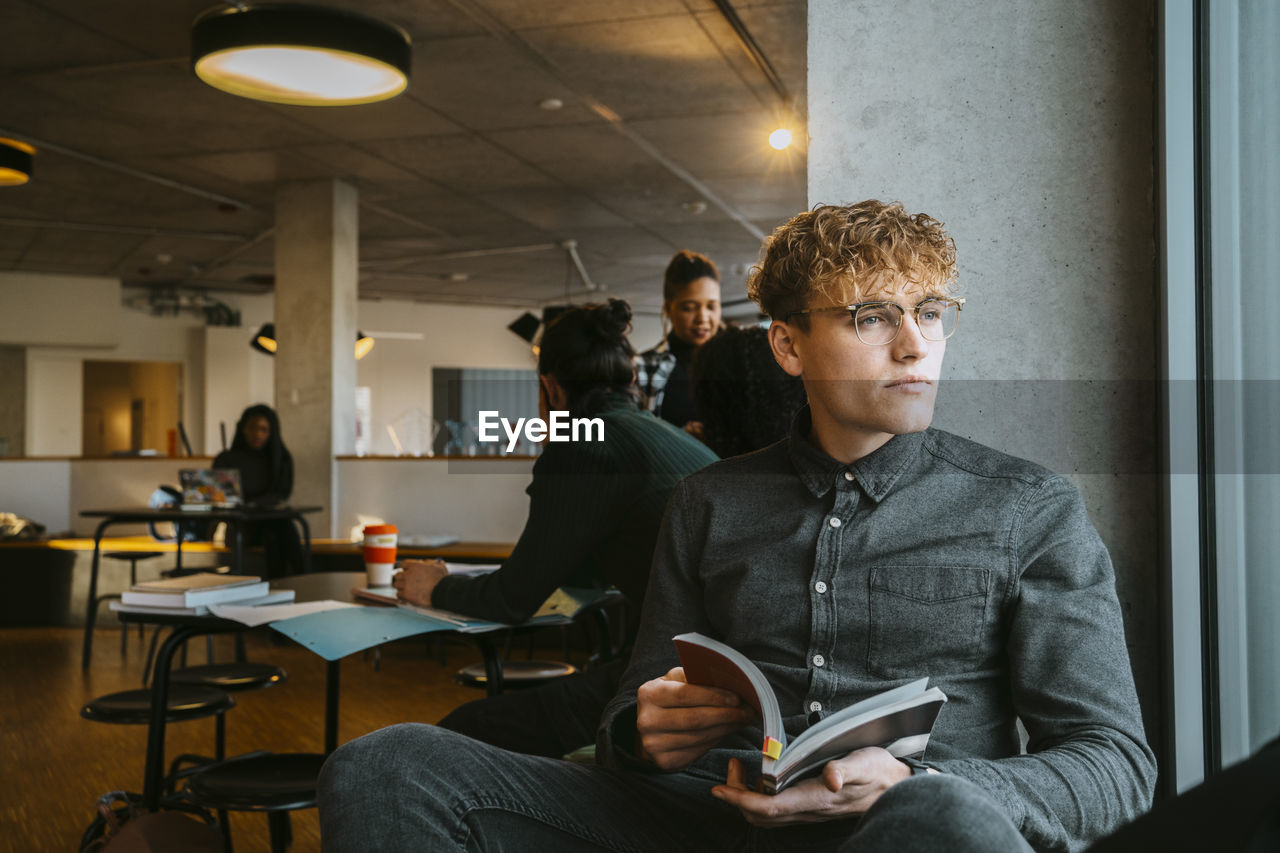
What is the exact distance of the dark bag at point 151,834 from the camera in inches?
76.6

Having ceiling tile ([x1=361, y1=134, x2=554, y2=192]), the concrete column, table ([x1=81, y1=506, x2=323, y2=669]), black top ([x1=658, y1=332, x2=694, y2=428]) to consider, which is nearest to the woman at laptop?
table ([x1=81, y1=506, x2=323, y2=669])

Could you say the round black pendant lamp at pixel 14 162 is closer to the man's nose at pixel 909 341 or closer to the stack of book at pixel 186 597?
the stack of book at pixel 186 597

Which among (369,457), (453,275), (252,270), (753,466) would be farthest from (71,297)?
(753,466)

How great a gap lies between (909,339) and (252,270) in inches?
435

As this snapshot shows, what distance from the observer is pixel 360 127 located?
6402 mm

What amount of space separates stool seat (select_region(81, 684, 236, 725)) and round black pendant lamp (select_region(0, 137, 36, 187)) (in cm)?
511

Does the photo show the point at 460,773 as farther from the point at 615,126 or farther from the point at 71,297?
the point at 71,297

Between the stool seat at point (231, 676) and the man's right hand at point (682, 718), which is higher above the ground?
the man's right hand at point (682, 718)

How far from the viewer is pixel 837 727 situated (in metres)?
0.93

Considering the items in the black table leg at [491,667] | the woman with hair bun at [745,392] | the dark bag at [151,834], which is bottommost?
the dark bag at [151,834]

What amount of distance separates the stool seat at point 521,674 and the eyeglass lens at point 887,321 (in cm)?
160

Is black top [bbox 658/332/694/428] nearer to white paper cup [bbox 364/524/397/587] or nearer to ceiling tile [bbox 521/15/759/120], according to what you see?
white paper cup [bbox 364/524/397/587]

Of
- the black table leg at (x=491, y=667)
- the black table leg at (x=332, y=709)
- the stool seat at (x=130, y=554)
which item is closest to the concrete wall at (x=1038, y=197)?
the black table leg at (x=491, y=667)

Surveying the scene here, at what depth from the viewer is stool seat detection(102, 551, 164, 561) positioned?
20.2ft
